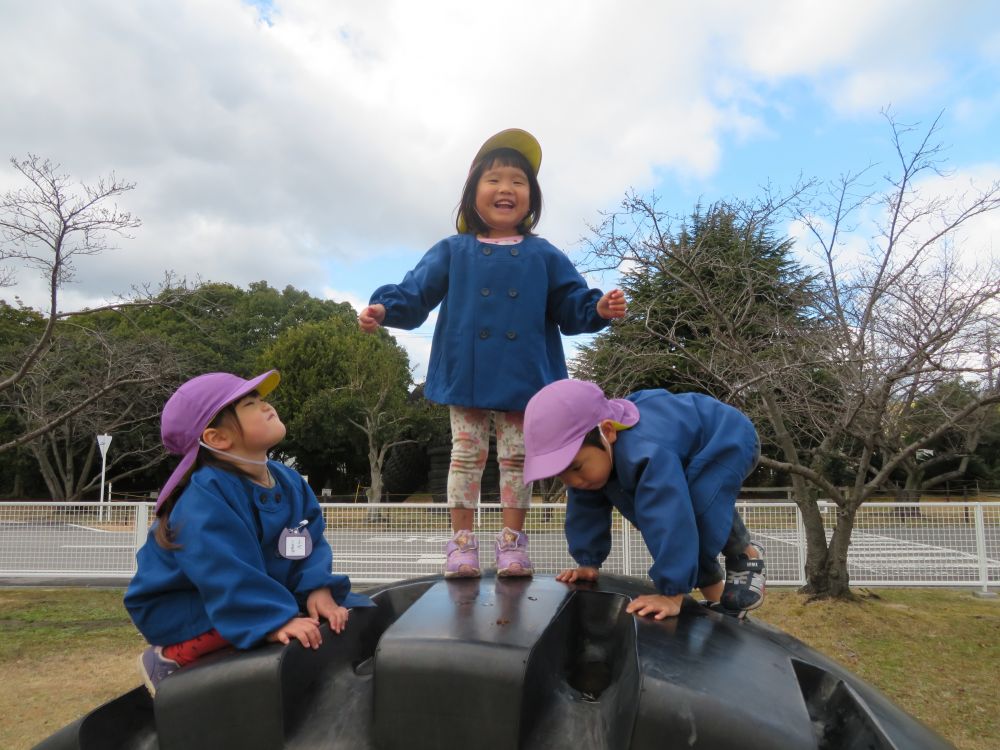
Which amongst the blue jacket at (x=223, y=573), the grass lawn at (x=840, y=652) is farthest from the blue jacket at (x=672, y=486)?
the grass lawn at (x=840, y=652)

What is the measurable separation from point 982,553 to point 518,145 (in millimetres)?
8993

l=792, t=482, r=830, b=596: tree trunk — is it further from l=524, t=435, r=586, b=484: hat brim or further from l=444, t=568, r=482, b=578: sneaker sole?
l=524, t=435, r=586, b=484: hat brim

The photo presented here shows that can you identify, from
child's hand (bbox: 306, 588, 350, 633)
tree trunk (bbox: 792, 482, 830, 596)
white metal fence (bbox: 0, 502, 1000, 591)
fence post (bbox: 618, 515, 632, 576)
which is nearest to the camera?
child's hand (bbox: 306, 588, 350, 633)

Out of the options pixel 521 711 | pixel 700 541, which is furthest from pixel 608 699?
pixel 700 541

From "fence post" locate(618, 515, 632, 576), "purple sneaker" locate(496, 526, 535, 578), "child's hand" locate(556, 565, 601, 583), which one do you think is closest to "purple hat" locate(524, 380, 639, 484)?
"child's hand" locate(556, 565, 601, 583)

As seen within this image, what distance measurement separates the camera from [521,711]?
1.25 meters

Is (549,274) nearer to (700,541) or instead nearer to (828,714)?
(700,541)

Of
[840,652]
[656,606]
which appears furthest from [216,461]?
[840,652]

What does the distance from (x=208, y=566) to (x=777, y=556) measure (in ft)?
28.5

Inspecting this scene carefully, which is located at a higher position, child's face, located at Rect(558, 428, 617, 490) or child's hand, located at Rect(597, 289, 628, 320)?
child's hand, located at Rect(597, 289, 628, 320)

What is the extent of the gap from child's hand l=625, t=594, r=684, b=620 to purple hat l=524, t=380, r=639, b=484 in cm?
38

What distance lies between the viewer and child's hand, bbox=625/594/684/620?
5.56 ft

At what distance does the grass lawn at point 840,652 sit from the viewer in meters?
4.93

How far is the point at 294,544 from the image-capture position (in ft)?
6.14
